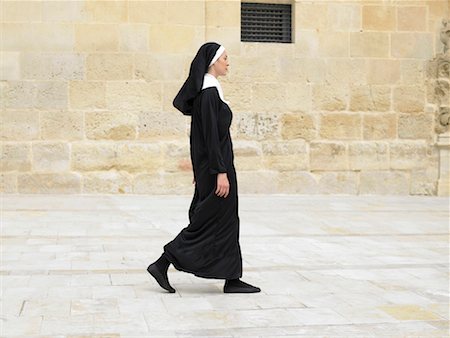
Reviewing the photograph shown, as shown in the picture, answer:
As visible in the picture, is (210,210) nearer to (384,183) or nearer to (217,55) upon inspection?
(217,55)

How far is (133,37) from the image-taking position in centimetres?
1053

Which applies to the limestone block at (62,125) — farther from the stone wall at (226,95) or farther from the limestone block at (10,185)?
the limestone block at (10,185)

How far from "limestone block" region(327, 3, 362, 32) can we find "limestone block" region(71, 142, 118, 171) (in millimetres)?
3526

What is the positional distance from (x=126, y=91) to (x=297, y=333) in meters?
7.12

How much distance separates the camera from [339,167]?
1111 cm

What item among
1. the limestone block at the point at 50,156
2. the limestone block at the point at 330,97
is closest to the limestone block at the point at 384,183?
the limestone block at the point at 330,97

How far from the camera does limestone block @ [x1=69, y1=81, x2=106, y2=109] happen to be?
34.1 ft

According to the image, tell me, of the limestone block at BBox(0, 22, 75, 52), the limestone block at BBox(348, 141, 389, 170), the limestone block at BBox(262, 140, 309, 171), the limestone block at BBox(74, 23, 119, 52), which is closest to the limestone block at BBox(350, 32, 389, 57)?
the limestone block at BBox(348, 141, 389, 170)

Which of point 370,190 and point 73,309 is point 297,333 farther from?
point 370,190

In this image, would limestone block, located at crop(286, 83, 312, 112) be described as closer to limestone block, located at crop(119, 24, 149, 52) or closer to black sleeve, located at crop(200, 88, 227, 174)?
limestone block, located at crop(119, 24, 149, 52)

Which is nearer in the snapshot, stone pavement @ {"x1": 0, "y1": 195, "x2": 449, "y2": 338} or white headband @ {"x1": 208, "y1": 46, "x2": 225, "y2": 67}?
stone pavement @ {"x1": 0, "y1": 195, "x2": 449, "y2": 338}

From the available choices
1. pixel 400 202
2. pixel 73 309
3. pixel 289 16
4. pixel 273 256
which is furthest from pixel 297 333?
pixel 289 16

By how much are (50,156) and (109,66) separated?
1430mm

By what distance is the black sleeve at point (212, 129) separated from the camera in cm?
475
